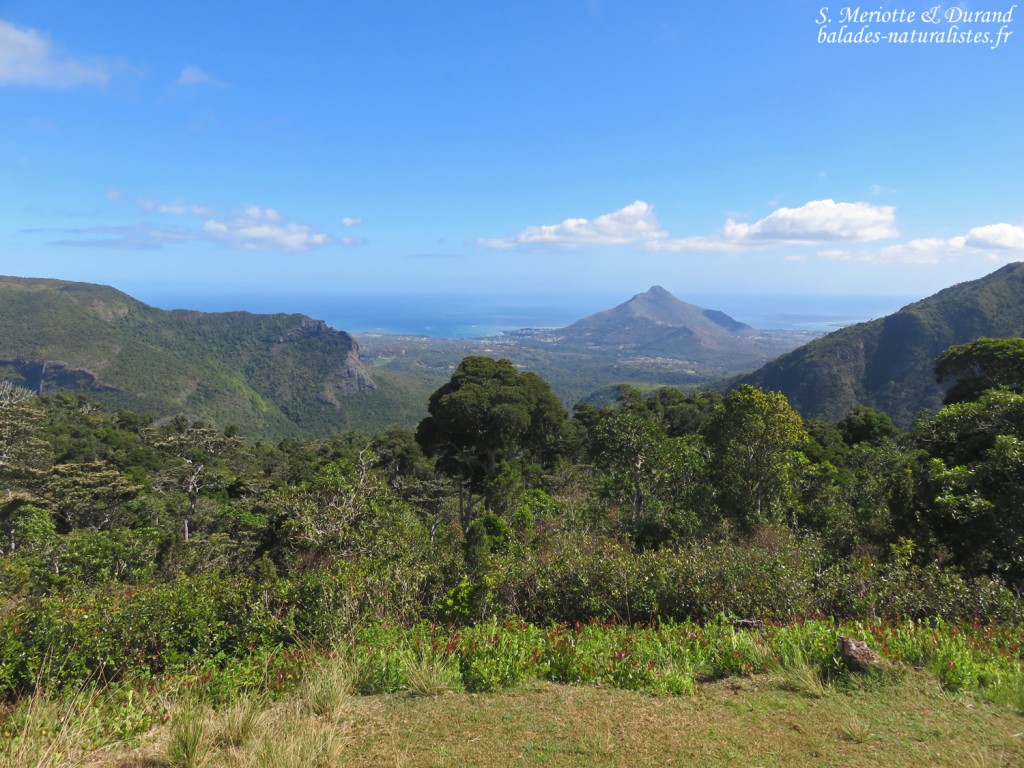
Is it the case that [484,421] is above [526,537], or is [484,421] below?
above

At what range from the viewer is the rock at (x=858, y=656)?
14.6 ft

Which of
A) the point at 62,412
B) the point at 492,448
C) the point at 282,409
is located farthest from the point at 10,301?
the point at 492,448

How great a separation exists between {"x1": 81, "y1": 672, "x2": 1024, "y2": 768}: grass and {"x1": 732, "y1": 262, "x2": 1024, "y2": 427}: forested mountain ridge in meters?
63.2

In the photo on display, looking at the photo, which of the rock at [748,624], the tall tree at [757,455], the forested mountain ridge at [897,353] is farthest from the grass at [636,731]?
the forested mountain ridge at [897,353]

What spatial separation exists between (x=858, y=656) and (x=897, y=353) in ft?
261

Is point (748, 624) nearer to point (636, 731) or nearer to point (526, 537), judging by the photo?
point (636, 731)

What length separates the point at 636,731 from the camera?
12.2 feet

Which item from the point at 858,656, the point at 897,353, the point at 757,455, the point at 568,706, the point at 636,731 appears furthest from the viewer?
the point at 897,353

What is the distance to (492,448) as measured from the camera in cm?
1759

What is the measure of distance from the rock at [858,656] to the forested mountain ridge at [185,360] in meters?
85.7

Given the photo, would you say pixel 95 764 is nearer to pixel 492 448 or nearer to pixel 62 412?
pixel 492 448

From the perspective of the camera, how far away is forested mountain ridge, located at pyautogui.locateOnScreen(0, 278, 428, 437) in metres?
79.9

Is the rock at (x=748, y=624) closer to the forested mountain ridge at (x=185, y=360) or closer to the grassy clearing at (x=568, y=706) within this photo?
the grassy clearing at (x=568, y=706)

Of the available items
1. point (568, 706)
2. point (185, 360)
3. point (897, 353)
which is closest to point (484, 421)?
point (568, 706)
